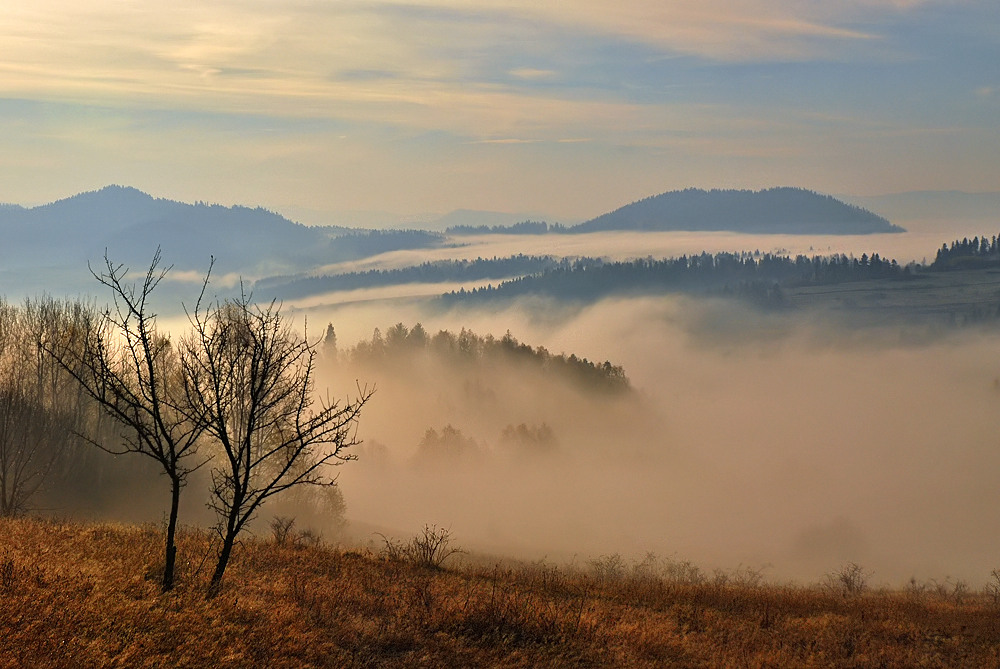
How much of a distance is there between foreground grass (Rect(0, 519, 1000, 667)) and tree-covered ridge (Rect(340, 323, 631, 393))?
159 meters

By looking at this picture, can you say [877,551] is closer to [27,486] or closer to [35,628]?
[27,486]

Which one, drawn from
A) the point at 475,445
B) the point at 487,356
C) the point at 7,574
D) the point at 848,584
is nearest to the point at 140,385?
the point at 7,574

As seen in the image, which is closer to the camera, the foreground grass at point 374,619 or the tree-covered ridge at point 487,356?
the foreground grass at point 374,619

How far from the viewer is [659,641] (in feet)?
57.7

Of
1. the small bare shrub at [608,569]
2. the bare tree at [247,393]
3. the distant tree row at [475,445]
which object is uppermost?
A: the bare tree at [247,393]

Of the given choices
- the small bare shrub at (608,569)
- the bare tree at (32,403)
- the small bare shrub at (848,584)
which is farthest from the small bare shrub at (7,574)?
the bare tree at (32,403)

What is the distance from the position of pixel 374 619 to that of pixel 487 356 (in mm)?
180455

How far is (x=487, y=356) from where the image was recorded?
7776 inches

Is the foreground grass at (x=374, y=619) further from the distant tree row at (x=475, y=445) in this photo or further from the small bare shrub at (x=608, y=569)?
the distant tree row at (x=475, y=445)

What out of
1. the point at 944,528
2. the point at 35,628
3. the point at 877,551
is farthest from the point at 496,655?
the point at 944,528

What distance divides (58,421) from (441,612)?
5483 cm

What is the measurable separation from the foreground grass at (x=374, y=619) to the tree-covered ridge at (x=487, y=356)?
159 m

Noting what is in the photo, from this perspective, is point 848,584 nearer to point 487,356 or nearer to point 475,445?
point 475,445

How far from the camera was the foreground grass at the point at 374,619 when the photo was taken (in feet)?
45.2
